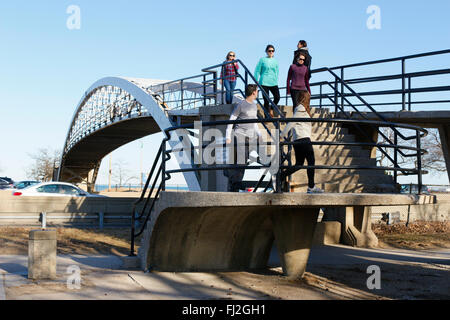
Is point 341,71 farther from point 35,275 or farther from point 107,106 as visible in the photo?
point 107,106

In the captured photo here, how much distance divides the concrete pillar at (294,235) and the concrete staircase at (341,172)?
186 cm

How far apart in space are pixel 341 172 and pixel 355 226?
189 inches

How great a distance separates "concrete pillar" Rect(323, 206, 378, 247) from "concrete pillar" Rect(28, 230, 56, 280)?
8.94 m

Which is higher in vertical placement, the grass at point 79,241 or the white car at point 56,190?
the white car at point 56,190

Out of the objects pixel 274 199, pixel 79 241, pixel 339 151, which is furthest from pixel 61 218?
pixel 274 199

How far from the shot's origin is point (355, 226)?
15508 mm

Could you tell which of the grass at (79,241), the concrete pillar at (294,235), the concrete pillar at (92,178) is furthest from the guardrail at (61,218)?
the concrete pillar at (92,178)

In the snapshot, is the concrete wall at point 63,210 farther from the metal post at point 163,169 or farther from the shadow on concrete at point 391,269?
the metal post at point 163,169

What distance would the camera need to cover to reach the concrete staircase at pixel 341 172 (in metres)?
10.3

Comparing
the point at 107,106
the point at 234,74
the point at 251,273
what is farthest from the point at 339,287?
the point at 107,106

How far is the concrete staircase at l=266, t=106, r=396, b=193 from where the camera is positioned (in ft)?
33.8

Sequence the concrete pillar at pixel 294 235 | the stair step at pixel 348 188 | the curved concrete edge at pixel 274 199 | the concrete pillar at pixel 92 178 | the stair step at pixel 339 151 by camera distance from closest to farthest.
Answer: the curved concrete edge at pixel 274 199 → the concrete pillar at pixel 294 235 → the stair step at pixel 348 188 → the stair step at pixel 339 151 → the concrete pillar at pixel 92 178

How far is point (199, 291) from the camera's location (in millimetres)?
7523
